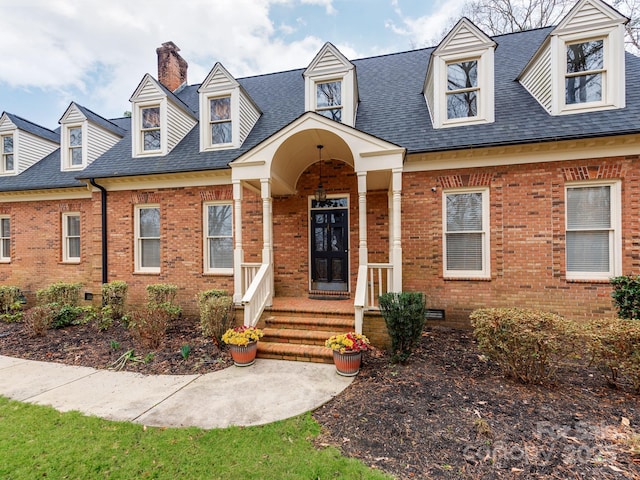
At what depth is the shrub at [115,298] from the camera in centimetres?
748

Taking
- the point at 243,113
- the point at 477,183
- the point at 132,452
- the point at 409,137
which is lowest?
the point at 132,452

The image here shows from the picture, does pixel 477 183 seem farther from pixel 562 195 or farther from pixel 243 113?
pixel 243 113

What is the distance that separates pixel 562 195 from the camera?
5961 mm

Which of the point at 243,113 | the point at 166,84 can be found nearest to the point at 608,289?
the point at 243,113

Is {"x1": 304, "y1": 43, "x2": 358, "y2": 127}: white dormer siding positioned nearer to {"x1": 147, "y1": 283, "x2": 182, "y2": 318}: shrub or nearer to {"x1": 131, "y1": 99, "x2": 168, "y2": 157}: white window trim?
{"x1": 131, "y1": 99, "x2": 168, "y2": 157}: white window trim

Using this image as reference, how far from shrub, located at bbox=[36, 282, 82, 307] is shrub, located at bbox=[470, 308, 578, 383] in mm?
9940

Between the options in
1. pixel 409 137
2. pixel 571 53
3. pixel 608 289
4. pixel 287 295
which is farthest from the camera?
pixel 287 295

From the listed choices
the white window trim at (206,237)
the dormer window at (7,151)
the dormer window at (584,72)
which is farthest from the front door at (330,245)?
the dormer window at (7,151)

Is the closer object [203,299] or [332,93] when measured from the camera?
[203,299]

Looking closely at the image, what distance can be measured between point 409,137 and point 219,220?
17.8 feet

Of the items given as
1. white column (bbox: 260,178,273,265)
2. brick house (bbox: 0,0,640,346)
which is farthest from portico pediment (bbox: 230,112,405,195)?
white column (bbox: 260,178,273,265)

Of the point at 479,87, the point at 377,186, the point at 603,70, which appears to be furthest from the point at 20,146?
the point at 603,70

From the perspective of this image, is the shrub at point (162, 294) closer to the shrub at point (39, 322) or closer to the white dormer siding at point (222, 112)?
the shrub at point (39, 322)

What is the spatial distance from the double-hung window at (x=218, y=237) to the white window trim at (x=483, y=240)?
547cm
